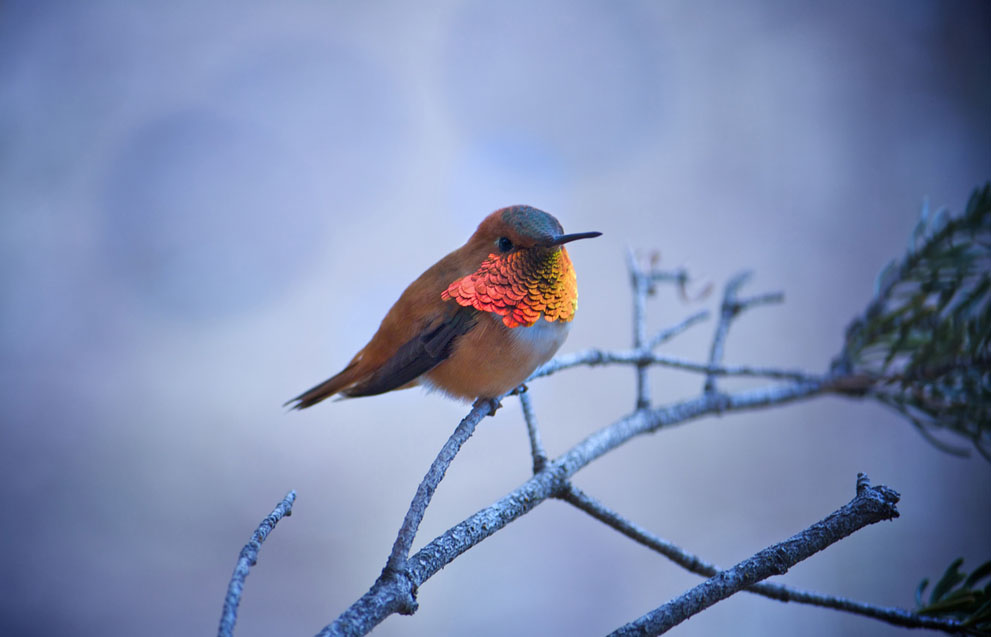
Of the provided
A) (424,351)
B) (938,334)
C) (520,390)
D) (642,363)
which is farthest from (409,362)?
(938,334)

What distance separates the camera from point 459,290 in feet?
1.79

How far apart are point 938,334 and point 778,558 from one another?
542 mm

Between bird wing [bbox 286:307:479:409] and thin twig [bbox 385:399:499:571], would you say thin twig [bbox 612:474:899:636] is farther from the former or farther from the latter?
bird wing [bbox 286:307:479:409]

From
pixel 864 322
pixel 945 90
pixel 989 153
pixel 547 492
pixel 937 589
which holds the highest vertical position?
pixel 945 90

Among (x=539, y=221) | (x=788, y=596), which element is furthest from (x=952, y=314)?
(x=539, y=221)

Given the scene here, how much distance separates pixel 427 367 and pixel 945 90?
1461 millimetres

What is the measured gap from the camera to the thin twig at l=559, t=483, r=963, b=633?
528 millimetres

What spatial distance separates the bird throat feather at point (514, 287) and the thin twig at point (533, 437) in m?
0.10

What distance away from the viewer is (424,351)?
22.1 inches

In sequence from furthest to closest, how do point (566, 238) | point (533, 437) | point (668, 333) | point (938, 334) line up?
point (668, 333) → point (938, 334) → point (533, 437) → point (566, 238)

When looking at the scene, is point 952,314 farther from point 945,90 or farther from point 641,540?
point 945,90

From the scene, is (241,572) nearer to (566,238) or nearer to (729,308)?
(566,238)

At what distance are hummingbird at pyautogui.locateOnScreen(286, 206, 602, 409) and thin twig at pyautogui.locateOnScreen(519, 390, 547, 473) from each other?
0.05 m

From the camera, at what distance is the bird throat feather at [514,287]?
0.55 m
